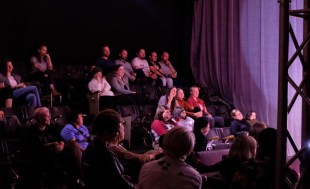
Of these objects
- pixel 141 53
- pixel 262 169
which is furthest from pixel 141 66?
pixel 262 169

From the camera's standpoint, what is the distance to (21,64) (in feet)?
30.1

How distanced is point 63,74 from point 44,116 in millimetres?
3895

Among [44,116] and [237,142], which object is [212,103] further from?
[237,142]

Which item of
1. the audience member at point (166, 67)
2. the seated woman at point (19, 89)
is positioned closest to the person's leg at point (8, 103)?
the seated woman at point (19, 89)

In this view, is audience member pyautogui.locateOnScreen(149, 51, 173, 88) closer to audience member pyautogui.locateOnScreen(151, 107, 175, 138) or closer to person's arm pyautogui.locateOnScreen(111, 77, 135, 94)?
person's arm pyautogui.locateOnScreen(111, 77, 135, 94)

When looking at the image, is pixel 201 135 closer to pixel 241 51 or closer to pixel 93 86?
pixel 93 86

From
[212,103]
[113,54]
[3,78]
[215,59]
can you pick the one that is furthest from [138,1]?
[3,78]

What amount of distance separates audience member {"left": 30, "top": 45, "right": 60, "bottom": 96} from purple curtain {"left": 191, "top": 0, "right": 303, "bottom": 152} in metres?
4.03

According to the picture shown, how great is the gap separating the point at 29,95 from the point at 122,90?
201cm

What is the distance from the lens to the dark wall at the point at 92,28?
9695 mm

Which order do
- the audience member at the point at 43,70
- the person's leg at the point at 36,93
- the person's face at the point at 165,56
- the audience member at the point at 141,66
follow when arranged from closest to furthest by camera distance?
1. the person's leg at the point at 36,93
2. the audience member at the point at 43,70
3. the audience member at the point at 141,66
4. the person's face at the point at 165,56

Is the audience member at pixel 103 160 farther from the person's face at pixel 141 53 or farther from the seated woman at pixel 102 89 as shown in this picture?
the person's face at pixel 141 53

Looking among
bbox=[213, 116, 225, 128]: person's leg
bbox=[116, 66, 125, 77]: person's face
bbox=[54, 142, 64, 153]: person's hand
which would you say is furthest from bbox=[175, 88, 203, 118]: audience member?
bbox=[54, 142, 64, 153]: person's hand

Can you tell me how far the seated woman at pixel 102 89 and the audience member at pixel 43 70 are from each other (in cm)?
66
